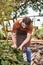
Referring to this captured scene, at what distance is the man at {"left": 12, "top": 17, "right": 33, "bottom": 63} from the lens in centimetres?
506

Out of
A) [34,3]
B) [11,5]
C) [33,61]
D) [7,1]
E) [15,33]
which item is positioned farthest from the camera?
[34,3]

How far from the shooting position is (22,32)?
5371mm

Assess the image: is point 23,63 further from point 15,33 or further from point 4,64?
point 15,33

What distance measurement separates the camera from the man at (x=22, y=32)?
506 cm

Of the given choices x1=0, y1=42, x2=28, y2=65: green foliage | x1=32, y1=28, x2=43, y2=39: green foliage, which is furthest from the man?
x1=32, y1=28, x2=43, y2=39: green foliage

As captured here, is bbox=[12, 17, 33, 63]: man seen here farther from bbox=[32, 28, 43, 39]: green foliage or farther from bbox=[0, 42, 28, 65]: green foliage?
bbox=[32, 28, 43, 39]: green foliage

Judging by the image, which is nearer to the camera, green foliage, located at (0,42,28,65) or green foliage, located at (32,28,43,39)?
green foliage, located at (0,42,28,65)

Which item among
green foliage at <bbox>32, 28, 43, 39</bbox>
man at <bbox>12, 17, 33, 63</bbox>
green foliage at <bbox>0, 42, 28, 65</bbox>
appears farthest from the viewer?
green foliage at <bbox>32, 28, 43, 39</bbox>

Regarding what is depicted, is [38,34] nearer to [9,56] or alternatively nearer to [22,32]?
[22,32]

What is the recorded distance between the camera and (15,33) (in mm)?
5078

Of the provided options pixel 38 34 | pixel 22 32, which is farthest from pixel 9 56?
pixel 38 34

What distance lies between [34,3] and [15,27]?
298cm

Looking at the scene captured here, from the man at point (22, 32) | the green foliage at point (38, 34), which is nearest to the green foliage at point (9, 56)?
the man at point (22, 32)

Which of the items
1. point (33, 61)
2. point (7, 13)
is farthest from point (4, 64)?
point (33, 61)
